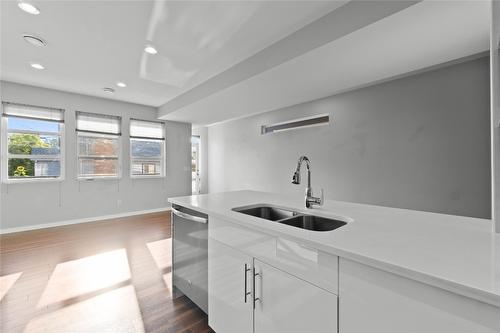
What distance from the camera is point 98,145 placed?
4.71 m

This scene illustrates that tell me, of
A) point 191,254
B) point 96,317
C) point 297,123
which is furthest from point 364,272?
point 297,123

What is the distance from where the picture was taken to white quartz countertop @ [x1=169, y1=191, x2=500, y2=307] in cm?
57

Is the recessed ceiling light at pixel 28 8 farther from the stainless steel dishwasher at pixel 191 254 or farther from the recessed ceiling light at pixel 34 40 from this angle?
the stainless steel dishwasher at pixel 191 254

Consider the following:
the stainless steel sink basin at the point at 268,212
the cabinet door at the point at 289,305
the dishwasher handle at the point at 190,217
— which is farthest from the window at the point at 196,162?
the cabinet door at the point at 289,305

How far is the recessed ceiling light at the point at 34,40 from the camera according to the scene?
8.06ft

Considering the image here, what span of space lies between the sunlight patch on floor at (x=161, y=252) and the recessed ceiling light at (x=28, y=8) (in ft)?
9.30

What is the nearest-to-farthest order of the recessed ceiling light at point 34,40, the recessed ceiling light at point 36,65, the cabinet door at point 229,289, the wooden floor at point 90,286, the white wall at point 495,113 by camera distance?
the white wall at point 495,113 → the cabinet door at point 229,289 → the wooden floor at point 90,286 → the recessed ceiling light at point 34,40 → the recessed ceiling light at point 36,65

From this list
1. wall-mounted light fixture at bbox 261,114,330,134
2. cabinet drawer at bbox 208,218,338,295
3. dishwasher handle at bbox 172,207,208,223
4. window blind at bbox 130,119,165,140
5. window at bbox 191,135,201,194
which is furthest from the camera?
window at bbox 191,135,201,194

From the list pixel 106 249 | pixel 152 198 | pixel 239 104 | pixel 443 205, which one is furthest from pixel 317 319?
pixel 152 198

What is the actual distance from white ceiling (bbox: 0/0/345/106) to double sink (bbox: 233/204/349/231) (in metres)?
1.81

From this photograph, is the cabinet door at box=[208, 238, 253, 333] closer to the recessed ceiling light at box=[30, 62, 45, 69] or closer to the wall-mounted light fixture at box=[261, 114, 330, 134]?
the wall-mounted light fixture at box=[261, 114, 330, 134]

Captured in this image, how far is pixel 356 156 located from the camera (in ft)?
11.7

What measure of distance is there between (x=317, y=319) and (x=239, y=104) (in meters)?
3.88

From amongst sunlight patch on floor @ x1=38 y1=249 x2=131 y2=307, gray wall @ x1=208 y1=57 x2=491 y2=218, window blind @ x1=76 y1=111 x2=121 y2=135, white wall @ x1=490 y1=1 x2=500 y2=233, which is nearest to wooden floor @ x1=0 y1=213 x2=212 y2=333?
sunlight patch on floor @ x1=38 y1=249 x2=131 y2=307
